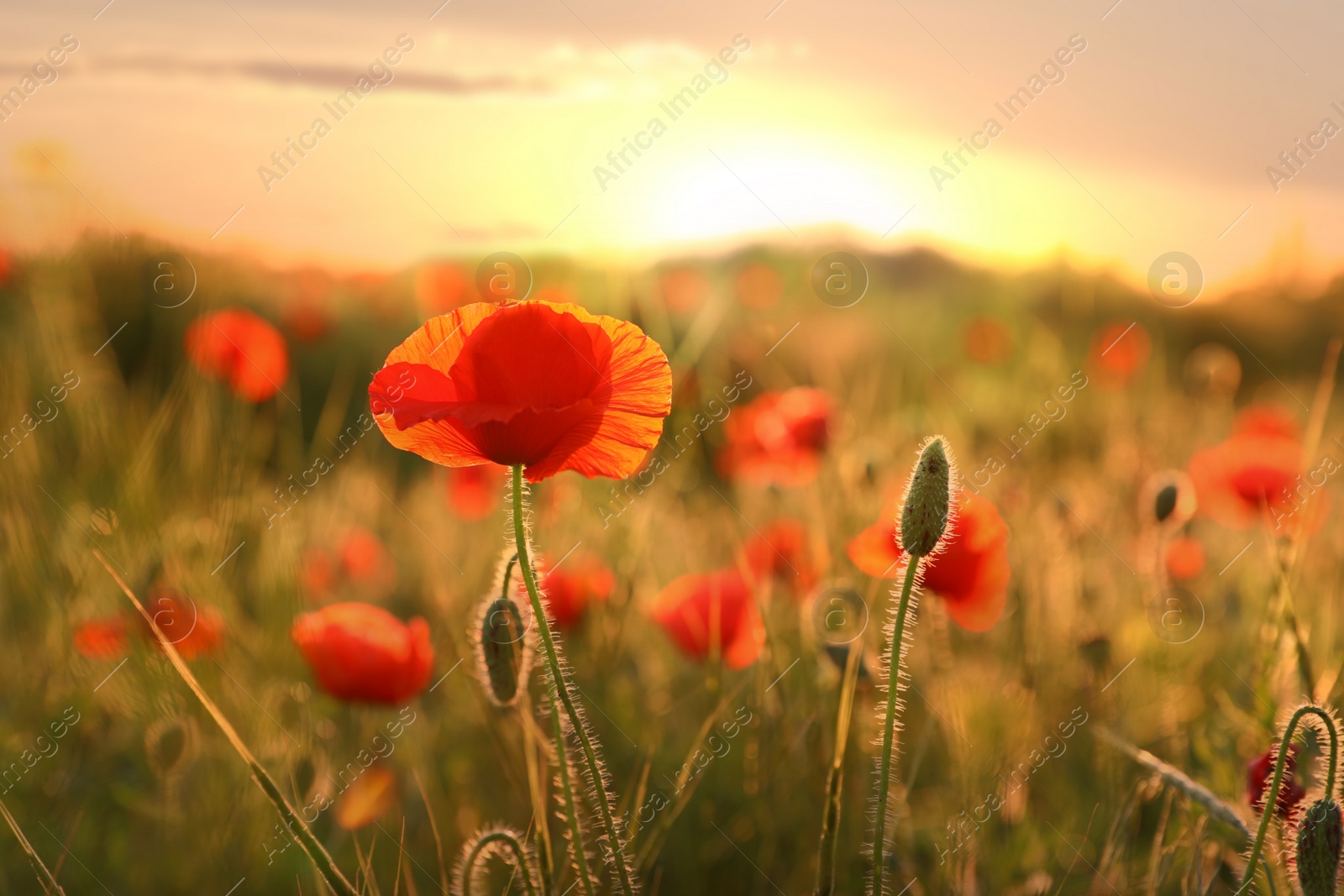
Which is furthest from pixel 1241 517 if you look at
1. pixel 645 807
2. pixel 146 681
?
pixel 146 681

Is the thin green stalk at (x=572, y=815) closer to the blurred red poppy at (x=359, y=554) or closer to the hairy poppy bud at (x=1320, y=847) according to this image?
the hairy poppy bud at (x=1320, y=847)

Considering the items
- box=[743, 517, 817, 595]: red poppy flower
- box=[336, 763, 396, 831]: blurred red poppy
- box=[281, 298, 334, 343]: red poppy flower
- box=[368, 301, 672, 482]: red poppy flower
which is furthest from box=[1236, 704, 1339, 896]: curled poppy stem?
box=[281, 298, 334, 343]: red poppy flower

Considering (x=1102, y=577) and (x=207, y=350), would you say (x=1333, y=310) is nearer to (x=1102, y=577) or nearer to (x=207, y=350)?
(x=1102, y=577)

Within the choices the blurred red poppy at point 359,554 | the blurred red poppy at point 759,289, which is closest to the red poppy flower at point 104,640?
the blurred red poppy at point 359,554

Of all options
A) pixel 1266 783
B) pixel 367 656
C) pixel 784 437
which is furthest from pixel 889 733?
pixel 784 437

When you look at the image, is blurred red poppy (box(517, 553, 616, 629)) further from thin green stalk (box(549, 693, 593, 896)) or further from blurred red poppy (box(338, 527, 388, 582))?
thin green stalk (box(549, 693, 593, 896))
